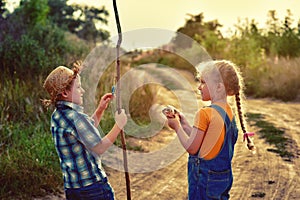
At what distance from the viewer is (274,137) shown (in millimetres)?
7543

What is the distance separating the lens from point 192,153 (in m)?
3.00

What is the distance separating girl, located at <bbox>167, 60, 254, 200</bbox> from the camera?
2963 mm

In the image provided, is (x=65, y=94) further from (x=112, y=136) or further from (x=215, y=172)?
(x=215, y=172)

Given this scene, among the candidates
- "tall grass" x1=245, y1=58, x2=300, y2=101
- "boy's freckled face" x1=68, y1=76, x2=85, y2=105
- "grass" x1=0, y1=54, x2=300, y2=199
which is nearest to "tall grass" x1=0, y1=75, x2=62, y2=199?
"grass" x1=0, y1=54, x2=300, y2=199

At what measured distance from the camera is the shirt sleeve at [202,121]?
116 inches

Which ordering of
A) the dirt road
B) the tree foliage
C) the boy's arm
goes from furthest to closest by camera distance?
the tree foliage, the dirt road, the boy's arm

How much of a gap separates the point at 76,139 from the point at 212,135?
0.79 metres

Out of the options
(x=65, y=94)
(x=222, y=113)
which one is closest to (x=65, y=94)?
(x=65, y=94)

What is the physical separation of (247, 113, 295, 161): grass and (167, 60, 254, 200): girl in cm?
338

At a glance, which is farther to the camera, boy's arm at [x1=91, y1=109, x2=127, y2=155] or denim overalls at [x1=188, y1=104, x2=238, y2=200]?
Result: denim overalls at [x1=188, y1=104, x2=238, y2=200]

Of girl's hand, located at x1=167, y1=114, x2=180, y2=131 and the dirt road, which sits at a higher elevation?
girl's hand, located at x1=167, y1=114, x2=180, y2=131

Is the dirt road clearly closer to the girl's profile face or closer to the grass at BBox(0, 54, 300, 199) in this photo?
the grass at BBox(0, 54, 300, 199)

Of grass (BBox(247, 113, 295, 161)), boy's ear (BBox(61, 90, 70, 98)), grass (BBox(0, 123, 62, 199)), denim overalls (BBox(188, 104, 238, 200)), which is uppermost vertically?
boy's ear (BBox(61, 90, 70, 98))

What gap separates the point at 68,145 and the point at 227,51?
15556mm
